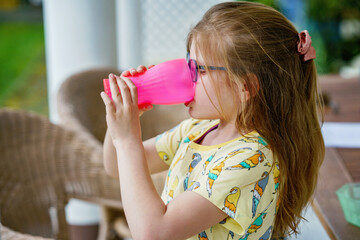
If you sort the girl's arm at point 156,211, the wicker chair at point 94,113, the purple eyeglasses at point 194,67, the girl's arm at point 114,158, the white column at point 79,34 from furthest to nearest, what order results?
the white column at point 79,34
the wicker chair at point 94,113
the girl's arm at point 114,158
the purple eyeglasses at point 194,67
the girl's arm at point 156,211

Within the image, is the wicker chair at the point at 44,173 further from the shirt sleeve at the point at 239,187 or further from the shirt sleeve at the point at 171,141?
the shirt sleeve at the point at 239,187

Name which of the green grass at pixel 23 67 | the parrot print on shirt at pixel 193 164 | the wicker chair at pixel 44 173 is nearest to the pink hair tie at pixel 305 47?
the parrot print on shirt at pixel 193 164

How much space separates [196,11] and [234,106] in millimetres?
2304

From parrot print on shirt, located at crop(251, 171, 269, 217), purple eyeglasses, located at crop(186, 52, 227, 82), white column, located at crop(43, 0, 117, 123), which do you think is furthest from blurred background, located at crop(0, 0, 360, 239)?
parrot print on shirt, located at crop(251, 171, 269, 217)

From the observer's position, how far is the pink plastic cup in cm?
112

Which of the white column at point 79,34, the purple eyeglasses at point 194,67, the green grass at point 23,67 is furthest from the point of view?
the green grass at point 23,67

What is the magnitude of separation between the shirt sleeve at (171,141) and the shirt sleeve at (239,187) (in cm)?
29

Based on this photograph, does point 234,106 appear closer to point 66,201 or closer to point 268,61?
point 268,61

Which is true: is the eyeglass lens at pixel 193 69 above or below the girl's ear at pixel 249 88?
above

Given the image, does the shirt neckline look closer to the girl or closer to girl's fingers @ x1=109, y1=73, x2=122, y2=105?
the girl

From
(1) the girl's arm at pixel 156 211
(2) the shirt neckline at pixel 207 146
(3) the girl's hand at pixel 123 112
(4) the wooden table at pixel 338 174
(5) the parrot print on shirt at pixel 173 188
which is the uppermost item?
(3) the girl's hand at pixel 123 112

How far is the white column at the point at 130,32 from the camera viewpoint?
3.28 m

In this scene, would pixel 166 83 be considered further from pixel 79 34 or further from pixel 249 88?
pixel 79 34

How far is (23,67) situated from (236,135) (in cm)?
654
